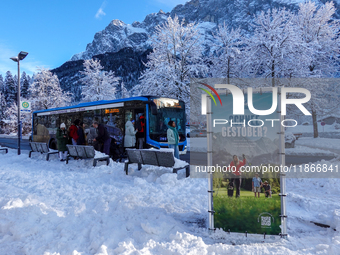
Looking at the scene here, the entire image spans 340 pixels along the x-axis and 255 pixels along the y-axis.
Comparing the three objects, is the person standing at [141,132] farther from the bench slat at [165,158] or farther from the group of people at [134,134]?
the bench slat at [165,158]

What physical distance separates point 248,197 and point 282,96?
4.60 feet

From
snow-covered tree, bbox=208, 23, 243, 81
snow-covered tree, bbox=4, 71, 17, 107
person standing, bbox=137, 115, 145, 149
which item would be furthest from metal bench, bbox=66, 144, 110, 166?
snow-covered tree, bbox=4, 71, 17, 107

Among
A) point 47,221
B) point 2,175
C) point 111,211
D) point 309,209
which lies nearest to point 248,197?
point 309,209

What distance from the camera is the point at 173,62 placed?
851 inches

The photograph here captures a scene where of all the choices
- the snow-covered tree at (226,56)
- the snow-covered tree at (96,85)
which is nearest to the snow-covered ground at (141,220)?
the snow-covered tree at (226,56)

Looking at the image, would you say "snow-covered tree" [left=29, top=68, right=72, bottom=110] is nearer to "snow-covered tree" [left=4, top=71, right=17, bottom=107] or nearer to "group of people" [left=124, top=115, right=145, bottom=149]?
"snow-covered tree" [left=4, top=71, right=17, bottom=107]

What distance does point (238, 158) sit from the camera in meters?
3.32

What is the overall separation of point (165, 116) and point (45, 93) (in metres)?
33.7

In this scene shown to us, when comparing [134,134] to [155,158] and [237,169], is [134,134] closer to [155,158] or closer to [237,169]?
[155,158]

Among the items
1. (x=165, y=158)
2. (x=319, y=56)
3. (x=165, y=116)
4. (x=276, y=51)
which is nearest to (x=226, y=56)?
(x=276, y=51)

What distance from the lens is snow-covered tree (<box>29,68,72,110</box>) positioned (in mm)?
38250

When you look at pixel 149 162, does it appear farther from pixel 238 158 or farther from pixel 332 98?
pixel 332 98

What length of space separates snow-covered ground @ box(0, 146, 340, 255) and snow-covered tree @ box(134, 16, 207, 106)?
47.8 ft

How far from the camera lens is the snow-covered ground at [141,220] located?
3.16m
